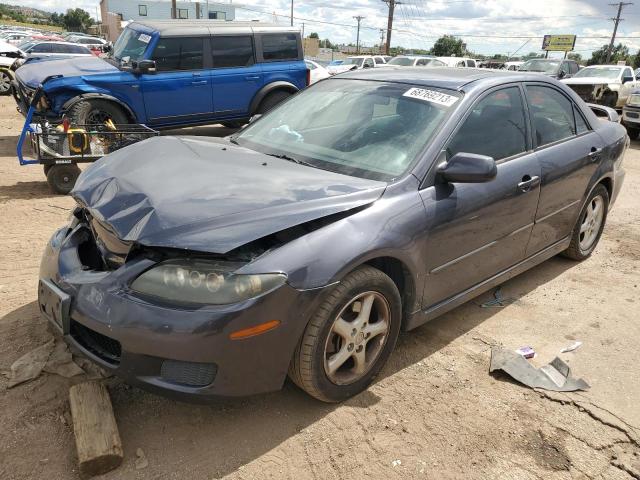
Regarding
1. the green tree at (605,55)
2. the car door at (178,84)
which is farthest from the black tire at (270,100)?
the green tree at (605,55)

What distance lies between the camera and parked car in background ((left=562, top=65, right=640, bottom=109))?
50.5 feet

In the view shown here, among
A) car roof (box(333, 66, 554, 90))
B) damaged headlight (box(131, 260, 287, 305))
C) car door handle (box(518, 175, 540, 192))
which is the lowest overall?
damaged headlight (box(131, 260, 287, 305))

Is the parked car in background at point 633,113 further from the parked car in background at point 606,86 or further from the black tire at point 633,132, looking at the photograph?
the parked car in background at point 606,86

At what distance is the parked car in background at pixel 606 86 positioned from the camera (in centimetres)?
1538

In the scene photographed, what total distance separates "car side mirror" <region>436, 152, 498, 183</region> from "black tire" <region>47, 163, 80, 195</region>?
5.00 meters

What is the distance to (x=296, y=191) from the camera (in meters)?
2.61

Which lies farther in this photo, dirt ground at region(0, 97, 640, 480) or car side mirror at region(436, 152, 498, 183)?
car side mirror at region(436, 152, 498, 183)

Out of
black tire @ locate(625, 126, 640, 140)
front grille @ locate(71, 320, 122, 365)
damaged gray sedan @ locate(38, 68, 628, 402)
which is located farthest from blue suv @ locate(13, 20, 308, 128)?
black tire @ locate(625, 126, 640, 140)

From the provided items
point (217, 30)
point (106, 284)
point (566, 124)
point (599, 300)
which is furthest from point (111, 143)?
point (599, 300)

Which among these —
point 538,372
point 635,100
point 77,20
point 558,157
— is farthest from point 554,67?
point 77,20

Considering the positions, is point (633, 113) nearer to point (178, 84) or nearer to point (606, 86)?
point (606, 86)

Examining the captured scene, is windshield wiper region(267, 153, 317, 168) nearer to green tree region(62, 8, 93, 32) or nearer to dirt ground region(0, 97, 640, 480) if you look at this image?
dirt ground region(0, 97, 640, 480)

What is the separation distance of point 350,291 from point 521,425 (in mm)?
1179

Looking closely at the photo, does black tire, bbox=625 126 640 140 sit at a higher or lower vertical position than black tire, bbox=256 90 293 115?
lower
